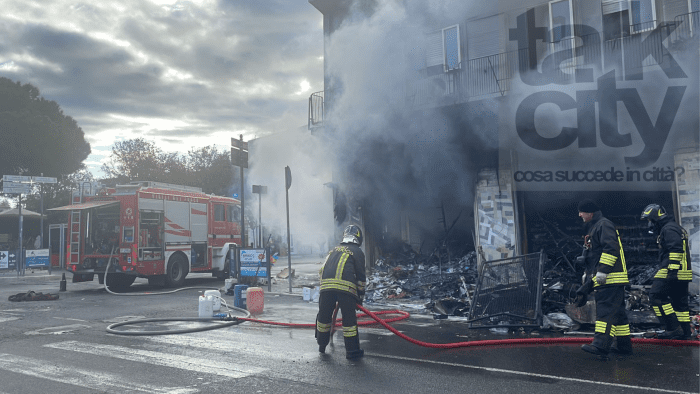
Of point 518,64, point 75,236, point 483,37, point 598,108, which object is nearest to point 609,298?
point 598,108

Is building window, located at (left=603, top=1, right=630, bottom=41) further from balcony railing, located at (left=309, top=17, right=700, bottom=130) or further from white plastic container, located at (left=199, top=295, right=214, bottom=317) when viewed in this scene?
white plastic container, located at (left=199, top=295, right=214, bottom=317)

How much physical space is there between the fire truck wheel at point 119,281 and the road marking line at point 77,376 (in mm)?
8430

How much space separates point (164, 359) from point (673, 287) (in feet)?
19.5

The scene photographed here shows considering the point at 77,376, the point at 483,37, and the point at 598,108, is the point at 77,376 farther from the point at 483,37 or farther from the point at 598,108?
the point at 483,37

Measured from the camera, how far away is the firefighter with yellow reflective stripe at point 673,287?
595 cm

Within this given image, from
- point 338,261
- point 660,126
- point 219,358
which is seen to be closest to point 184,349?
point 219,358

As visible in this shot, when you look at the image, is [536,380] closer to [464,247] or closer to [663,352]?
[663,352]

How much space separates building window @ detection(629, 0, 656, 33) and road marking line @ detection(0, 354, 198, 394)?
1055cm

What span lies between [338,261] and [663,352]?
3.70 m

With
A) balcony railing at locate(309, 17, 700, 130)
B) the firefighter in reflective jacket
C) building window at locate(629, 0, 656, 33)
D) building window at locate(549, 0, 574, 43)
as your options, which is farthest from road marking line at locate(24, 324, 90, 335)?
building window at locate(629, 0, 656, 33)

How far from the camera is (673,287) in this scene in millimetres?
5996

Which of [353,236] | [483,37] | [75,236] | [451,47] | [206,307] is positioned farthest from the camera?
[75,236]

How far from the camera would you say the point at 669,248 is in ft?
19.7

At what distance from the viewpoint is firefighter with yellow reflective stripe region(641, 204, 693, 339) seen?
5.95m
